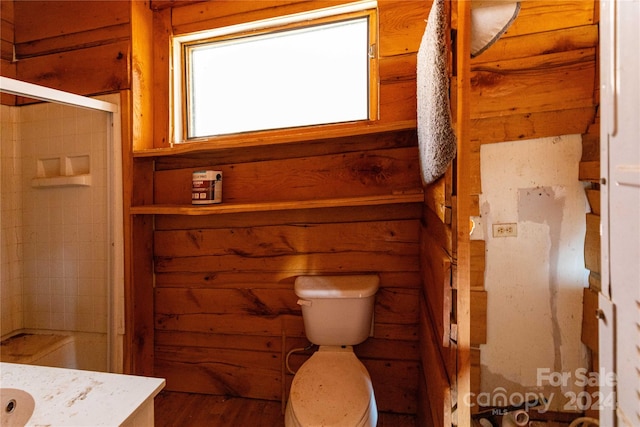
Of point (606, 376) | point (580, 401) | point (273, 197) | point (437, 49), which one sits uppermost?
Answer: point (437, 49)

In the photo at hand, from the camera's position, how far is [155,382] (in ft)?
2.77

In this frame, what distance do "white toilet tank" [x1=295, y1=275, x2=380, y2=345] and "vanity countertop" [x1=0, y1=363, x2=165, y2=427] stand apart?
668 mm

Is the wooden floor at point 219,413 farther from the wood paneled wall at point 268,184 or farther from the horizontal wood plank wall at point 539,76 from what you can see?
the horizontal wood plank wall at point 539,76

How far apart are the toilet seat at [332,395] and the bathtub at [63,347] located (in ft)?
Result: 3.96

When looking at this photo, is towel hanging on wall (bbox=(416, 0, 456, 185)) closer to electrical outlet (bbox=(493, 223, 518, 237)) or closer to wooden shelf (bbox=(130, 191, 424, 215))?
wooden shelf (bbox=(130, 191, 424, 215))

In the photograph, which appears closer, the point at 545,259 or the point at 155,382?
the point at 155,382

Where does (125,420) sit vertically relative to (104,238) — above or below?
below

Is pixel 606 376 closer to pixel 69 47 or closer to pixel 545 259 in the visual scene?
pixel 545 259

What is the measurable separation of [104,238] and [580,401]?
96.8 inches

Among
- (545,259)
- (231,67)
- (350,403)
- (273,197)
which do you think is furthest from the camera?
(231,67)

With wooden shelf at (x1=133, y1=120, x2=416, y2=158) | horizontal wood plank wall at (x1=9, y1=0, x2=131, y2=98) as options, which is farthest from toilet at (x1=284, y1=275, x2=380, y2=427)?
horizontal wood plank wall at (x1=9, y1=0, x2=131, y2=98)

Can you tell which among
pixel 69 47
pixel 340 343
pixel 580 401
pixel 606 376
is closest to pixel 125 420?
pixel 340 343

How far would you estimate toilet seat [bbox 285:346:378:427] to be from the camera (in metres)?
0.99

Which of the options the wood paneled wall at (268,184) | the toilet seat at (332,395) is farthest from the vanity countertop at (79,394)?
the wood paneled wall at (268,184)
